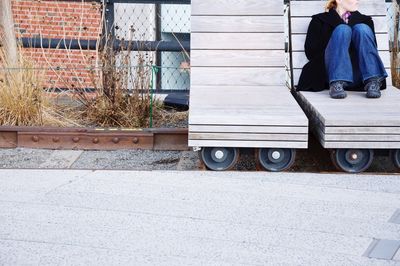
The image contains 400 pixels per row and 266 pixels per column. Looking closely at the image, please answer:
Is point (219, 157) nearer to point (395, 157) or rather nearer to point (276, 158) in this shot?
point (276, 158)

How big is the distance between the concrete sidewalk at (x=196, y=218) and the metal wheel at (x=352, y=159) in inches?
3.9

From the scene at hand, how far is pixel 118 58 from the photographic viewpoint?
771 cm

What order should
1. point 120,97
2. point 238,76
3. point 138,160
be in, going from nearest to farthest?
1. point 138,160
2. point 238,76
3. point 120,97

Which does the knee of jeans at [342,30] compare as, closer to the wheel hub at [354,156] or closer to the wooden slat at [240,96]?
the wooden slat at [240,96]

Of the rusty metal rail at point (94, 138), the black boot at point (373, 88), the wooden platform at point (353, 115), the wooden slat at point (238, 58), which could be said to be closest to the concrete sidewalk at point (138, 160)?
the rusty metal rail at point (94, 138)

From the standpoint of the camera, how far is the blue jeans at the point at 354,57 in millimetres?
6566

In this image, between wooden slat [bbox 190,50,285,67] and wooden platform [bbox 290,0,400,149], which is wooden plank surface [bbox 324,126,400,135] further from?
wooden slat [bbox 190,50,285,67]

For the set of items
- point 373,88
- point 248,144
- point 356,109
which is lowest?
point 248,144

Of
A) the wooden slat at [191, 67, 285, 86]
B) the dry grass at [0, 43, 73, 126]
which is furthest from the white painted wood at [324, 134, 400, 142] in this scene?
the dry grass at [0, 43, 73, 126]

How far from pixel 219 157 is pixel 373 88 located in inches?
59.2

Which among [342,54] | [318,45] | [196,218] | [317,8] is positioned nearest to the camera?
[196,218]

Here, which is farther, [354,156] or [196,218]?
[354,156]

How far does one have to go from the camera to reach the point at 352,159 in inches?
232

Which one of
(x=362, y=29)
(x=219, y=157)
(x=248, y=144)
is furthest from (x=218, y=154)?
(x=362, y=29)
